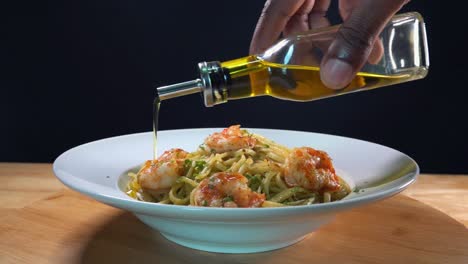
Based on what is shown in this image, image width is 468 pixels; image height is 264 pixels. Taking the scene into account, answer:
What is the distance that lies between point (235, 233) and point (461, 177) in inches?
47.2

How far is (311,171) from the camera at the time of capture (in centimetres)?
138

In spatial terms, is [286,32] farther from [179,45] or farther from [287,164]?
[179,45]

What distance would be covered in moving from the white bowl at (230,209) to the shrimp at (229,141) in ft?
0.78

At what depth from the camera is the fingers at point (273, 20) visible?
1828 millimetres

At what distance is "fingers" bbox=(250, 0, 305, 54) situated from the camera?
1828mm

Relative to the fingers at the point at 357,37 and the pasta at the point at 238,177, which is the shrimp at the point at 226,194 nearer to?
the pasta at the point at 238,177

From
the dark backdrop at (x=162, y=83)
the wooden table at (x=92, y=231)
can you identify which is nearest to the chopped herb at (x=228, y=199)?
the wooden table at (x=92, y=231)

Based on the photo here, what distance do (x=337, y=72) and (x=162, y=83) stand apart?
1.75 metres

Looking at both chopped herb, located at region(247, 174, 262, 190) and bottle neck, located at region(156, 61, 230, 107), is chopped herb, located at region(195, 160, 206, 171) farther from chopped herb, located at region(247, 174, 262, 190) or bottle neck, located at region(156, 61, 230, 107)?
bottle neck, located at region(156, 61, 230, 107)

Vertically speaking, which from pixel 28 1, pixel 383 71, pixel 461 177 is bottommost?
pixel 461 177

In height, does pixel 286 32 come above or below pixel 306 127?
above

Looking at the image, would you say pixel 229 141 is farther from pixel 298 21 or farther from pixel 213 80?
pixel 298 21

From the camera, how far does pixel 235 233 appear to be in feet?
3.58

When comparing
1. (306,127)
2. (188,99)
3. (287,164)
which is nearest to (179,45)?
(188,99)
